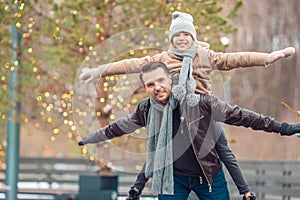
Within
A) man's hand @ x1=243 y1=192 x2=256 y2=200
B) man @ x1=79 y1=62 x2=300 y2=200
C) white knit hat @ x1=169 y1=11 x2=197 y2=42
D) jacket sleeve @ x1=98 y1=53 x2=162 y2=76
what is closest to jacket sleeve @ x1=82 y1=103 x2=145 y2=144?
man @ x1=79 y1=62 x2=300 y2=200

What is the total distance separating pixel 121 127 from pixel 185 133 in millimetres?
420

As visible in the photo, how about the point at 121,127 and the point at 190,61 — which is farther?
the point at 121,127

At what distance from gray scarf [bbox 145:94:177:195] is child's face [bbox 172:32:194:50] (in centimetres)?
27

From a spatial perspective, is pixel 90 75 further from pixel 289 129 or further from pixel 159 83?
pixel 289 129

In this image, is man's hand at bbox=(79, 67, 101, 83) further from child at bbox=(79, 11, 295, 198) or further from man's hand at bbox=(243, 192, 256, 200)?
man's hand at bbox=(243, 192, 256, 200)

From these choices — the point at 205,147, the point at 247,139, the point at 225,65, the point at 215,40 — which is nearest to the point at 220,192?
the point at 205,147

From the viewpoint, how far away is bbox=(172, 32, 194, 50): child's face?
480cm

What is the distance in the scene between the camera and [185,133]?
15.7ft

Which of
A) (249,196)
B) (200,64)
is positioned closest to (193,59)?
(200,64)

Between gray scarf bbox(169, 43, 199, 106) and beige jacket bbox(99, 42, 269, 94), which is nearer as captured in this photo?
gray scarf bbox(169, 43, 199, 106)

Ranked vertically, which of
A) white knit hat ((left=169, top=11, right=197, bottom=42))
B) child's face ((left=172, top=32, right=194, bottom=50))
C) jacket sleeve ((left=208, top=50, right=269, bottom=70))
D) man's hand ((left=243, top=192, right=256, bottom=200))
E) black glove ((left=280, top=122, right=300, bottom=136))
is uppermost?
white knit hat ((left=169, top=11, right=197, bottom=42))

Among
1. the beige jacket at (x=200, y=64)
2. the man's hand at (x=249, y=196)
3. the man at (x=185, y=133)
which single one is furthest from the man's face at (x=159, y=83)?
the man's hand at (x=249, y=196)

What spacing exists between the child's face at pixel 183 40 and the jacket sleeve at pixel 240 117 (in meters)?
0.29

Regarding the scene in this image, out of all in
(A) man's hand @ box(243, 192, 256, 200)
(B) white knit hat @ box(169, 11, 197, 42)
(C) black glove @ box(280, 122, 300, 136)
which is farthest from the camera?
(A) man's hand @ box(243, 192, 256, 200)
